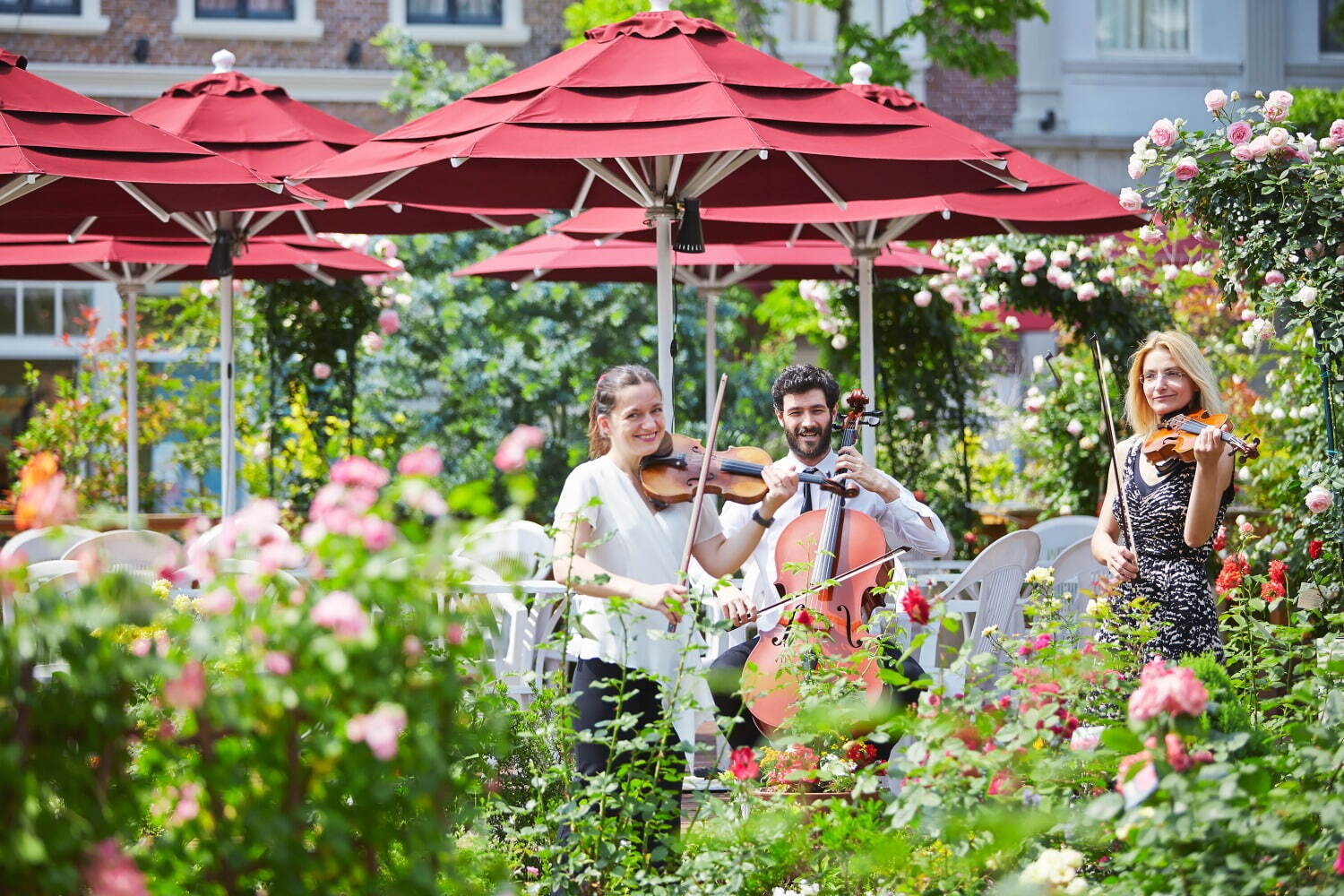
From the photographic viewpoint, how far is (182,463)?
10359 mm

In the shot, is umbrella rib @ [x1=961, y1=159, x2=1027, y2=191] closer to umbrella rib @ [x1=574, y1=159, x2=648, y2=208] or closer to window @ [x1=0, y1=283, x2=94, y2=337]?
umbrella rib @ [x1=574, y1=159, x2=648, y2=208]

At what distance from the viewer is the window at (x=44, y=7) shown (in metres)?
Answer: 12.5

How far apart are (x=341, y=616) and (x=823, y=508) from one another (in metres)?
2.59

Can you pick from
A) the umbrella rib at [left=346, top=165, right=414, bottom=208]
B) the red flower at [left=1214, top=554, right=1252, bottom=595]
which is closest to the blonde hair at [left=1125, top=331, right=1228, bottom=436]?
the red flower at [left=1214, top=554, right=1252, bottom=595]

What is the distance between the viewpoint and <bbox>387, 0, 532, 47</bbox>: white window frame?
13.1 m

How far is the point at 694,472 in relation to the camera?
3789 millimetres

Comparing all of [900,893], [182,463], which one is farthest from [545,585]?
[182,463]

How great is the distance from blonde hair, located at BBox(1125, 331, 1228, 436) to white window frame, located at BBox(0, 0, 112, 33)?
1096cm

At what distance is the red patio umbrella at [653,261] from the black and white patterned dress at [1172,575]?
3.21 meters

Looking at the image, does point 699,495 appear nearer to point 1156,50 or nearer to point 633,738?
point 633,738

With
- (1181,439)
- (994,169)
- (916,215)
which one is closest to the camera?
(1181,439)

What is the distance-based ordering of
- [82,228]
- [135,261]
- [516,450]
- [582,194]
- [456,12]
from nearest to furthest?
[516,450] → [582,194] → [82,228] → [135,261] → [456,12]

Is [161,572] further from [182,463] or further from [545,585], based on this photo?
[182,463]

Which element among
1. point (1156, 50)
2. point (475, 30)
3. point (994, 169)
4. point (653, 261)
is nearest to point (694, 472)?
point (994, 169)
